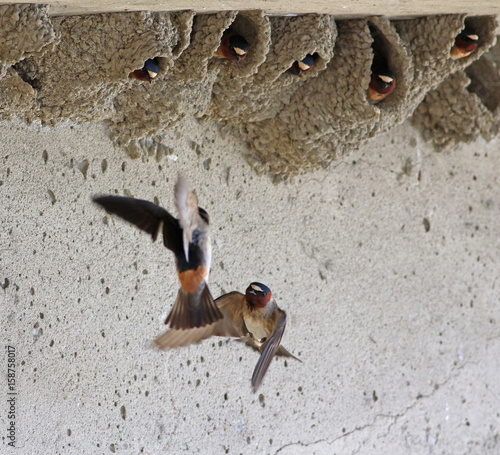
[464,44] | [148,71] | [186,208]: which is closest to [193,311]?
A: [186,208]

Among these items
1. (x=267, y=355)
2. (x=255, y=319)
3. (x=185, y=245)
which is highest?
(x=185, y=245)

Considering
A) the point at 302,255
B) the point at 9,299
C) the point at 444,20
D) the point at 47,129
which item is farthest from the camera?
the point at 302,255

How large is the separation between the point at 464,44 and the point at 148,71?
1397 mm

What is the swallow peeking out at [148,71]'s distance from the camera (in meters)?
2.94

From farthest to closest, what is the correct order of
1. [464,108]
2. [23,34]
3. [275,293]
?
[464,108], [275,293], [23,34]

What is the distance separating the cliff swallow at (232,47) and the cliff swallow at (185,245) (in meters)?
0.93

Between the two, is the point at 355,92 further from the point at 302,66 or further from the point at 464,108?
the point at 464,108

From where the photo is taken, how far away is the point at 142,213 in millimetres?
2297

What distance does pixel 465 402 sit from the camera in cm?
440

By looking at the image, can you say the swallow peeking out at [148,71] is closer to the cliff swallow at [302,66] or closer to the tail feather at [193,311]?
the cliff swallow at [302,66]

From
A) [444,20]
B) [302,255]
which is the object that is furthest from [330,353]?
[444,20]

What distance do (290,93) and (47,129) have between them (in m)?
1.07

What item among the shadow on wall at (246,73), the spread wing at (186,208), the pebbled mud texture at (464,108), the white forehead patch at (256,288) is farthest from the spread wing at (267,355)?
the pebbled mud texture at (464,108)

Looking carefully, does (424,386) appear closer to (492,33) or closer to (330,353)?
(330,353)
